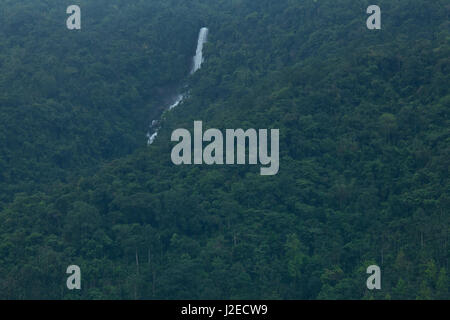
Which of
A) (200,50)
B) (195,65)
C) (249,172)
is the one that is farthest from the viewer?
(200,50)

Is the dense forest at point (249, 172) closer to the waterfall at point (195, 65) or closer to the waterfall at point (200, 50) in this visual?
the waterfall at point (195, 65)

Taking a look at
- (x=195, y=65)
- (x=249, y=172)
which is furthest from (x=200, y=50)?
(x=249, y=172)

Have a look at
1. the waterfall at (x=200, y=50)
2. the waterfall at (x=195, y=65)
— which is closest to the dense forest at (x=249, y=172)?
the waterfall at (x=195, y=65)

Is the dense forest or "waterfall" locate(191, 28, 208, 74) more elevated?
"waterfall" locate(191, 28, 208, 74)

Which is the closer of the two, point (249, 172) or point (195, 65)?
point (249, 172)

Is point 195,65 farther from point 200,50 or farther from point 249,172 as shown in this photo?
point 249,172

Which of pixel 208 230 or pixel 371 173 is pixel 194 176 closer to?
pixel 208 230

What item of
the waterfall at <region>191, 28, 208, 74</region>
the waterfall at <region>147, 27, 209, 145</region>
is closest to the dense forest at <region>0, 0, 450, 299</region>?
the waterfall at <region>147, 27, 209, 145</region>

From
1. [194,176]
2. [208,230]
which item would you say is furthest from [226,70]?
[208,230]

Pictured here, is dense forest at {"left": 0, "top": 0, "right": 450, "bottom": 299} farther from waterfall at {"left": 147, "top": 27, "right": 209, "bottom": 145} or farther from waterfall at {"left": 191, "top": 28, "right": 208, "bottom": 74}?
waterfall at {"left": 191, "top": 28, "right": 208, "bottom": 74}

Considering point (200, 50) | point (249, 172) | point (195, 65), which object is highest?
point (200, 50)
